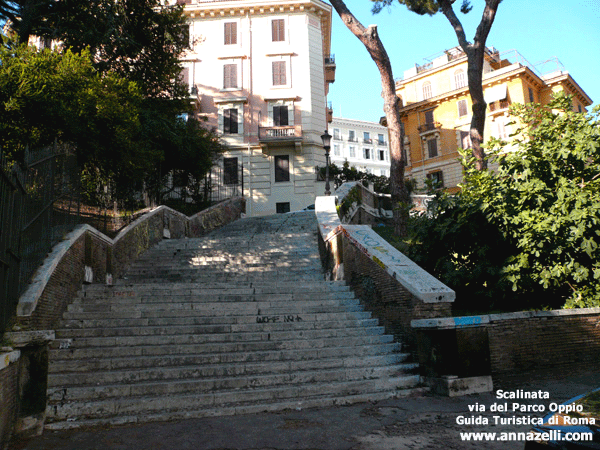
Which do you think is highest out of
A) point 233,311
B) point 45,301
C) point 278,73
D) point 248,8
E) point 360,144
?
point 360,144

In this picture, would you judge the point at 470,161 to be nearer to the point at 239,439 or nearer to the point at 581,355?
the point at 581,355

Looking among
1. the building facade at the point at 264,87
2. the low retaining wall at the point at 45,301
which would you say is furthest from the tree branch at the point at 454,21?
the building facade at the point at 264,87

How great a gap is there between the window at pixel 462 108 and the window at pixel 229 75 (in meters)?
19.6

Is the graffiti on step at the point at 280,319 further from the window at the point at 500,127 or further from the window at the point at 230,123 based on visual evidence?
the window at the point at 500,127

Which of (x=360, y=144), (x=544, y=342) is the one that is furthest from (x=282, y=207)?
(x=360, y=144)

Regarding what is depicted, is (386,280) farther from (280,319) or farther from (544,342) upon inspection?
(544,342)

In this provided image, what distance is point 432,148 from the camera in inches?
1574

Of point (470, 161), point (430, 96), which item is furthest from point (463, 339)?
point (430, 96)

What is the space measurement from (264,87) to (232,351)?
26.5 m

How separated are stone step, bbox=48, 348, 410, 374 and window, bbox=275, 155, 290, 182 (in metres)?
23.6

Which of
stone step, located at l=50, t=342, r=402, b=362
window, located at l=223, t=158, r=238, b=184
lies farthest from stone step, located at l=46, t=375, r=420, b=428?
window, located at l=223, t=158, r=238, b=184

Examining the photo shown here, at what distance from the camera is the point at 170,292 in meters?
7.70

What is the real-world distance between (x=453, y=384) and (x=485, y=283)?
140 inches

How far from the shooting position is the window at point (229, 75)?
30438 millimetres
